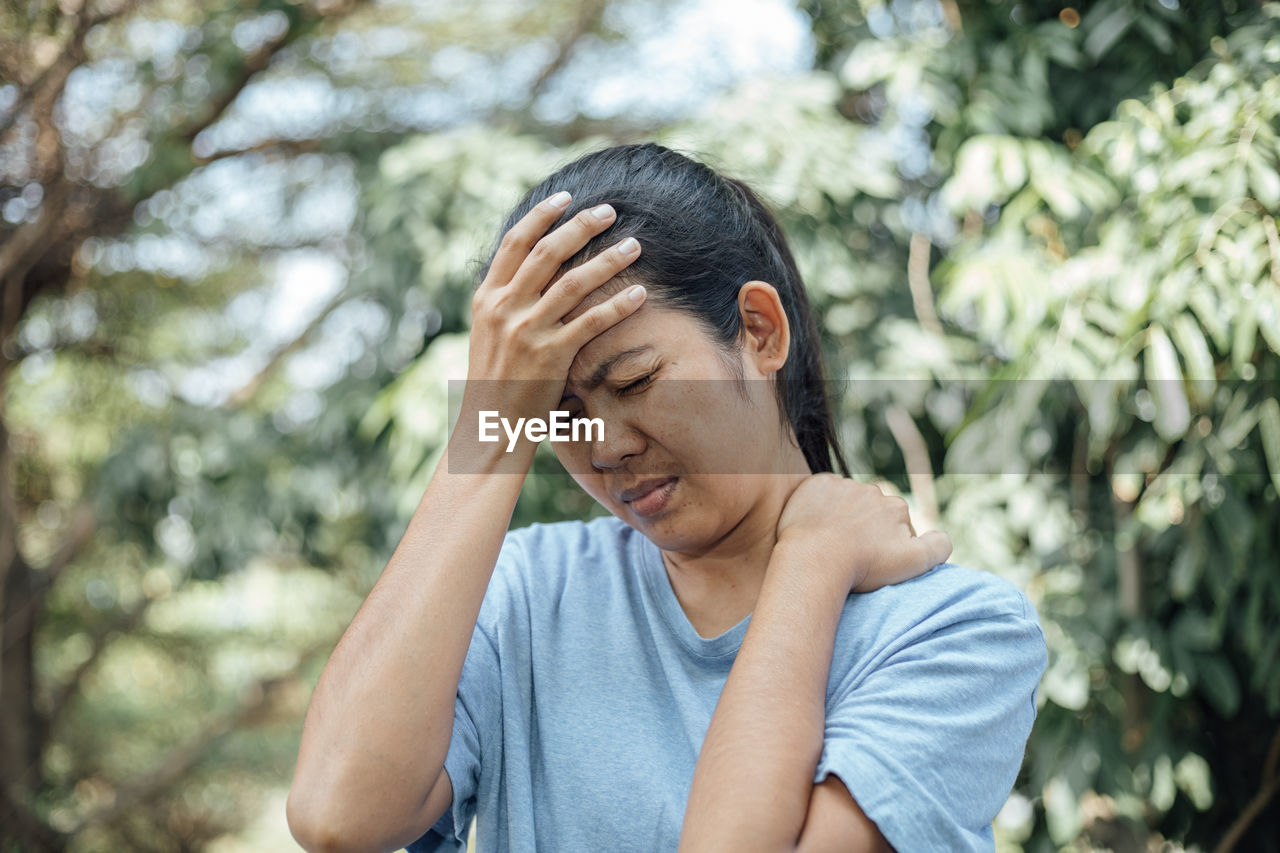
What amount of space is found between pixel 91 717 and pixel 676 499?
4532 mm

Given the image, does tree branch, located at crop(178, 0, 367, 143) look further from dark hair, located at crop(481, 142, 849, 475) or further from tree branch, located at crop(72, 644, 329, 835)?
dark hair, located at crop(481, 142, 849, 475)

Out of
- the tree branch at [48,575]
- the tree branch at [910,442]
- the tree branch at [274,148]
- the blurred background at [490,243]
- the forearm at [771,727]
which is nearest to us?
the forearm at [771,727]

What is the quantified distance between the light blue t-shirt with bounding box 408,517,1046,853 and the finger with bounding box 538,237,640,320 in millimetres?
311

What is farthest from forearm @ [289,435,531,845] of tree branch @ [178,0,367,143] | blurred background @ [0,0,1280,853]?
tree branch @ [178,0,367,143]

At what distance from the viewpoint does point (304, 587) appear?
467 centimetres

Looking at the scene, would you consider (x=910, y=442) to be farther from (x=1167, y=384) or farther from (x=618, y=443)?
(x=618, y=443)

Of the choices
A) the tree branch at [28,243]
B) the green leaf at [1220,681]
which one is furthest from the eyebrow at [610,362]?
the tree branch at [28,243]

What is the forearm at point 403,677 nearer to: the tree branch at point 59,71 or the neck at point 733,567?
the neck at point 733,567

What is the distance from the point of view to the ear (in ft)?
3.54

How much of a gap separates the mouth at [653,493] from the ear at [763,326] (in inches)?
6.2

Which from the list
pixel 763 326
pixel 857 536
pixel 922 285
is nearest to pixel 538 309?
pixel 763 326

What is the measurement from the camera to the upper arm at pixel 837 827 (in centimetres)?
81

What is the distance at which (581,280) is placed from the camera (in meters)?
0.96

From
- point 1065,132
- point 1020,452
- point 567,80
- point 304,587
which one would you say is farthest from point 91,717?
point 1065,132
